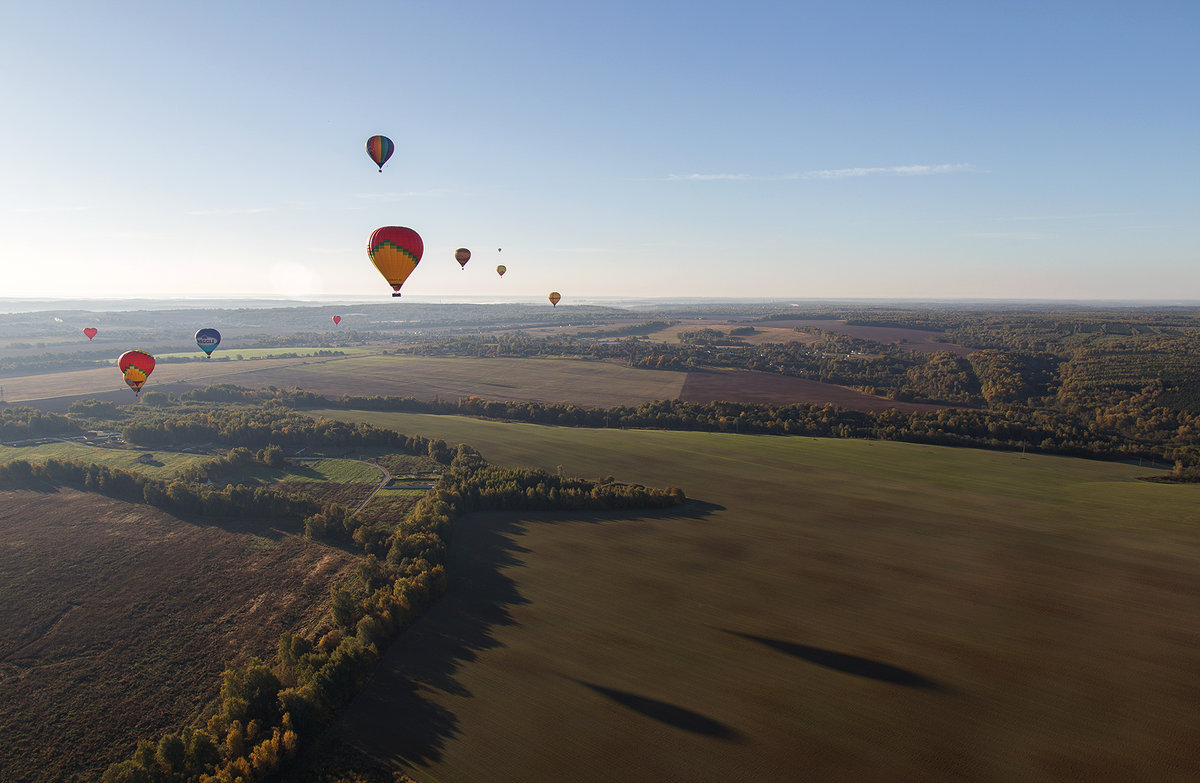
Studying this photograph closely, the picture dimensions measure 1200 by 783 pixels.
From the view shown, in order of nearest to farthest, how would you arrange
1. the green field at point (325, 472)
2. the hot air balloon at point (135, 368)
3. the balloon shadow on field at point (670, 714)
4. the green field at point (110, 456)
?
the balloon shadow on field at point (670, 714) → the hot air balloon at point (135, 368) → the green field at point (325, 472) → the green field at point (110, 456)

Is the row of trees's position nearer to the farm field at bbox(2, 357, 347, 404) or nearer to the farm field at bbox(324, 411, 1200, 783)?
the farm field at bbox(324, 411, 1200, 783)

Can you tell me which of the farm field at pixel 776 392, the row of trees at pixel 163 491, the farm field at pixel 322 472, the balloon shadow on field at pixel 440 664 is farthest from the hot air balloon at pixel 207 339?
→ the farm field at pixel 776 392

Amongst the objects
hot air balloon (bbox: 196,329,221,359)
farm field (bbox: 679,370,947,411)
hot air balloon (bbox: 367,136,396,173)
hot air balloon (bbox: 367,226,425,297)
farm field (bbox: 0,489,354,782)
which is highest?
hot air balloon (bbox: 367,136,396,173)

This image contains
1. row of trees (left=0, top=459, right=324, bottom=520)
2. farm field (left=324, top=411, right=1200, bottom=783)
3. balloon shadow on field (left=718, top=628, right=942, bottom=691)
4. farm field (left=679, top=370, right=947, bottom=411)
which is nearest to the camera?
farm field (left=324, top=411, right=1200, bottom=783)

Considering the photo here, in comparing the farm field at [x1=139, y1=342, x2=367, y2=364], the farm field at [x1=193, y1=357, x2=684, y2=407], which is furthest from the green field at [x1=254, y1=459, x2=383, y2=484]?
the farm field at [x1=139, y1=342, x2=367, y2=364]

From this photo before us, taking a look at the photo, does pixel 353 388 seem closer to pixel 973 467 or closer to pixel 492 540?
pixel 492 540

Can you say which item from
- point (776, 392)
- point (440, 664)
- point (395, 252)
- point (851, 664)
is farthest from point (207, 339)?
point (851, 664)

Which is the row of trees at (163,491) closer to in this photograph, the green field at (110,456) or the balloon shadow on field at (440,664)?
the green field at (110,456)
